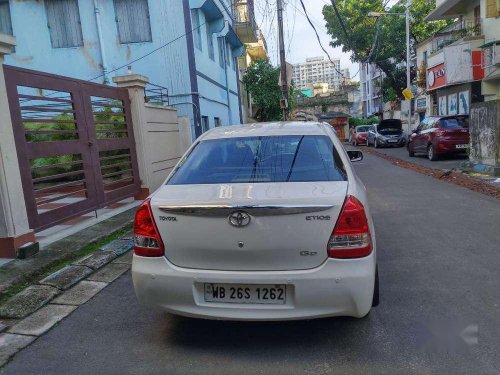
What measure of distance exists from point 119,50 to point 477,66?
13.9 meters

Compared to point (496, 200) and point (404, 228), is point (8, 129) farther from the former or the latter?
point (496, 200)

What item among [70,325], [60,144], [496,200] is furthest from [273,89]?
[70,325]

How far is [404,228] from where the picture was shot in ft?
20.1

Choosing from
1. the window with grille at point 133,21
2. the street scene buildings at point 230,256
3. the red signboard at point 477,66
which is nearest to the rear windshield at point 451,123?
the red signboard at point 477,66

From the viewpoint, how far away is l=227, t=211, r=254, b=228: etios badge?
2758 millimetres

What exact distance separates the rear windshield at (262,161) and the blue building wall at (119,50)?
393 inches

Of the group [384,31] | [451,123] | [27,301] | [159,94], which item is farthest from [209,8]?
[384,31]

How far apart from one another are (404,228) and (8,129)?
17.4 ft

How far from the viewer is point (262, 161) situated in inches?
139

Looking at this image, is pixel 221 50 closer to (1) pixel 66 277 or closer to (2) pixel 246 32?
(2) pixel 246 32

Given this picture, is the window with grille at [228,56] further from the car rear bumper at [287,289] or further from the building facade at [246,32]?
the car rear bumper at [287,289]

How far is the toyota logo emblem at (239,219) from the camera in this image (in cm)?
276

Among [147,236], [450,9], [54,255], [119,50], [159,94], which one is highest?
[450,9]

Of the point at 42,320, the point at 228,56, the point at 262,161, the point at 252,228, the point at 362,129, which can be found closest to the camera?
the point at 252,228
